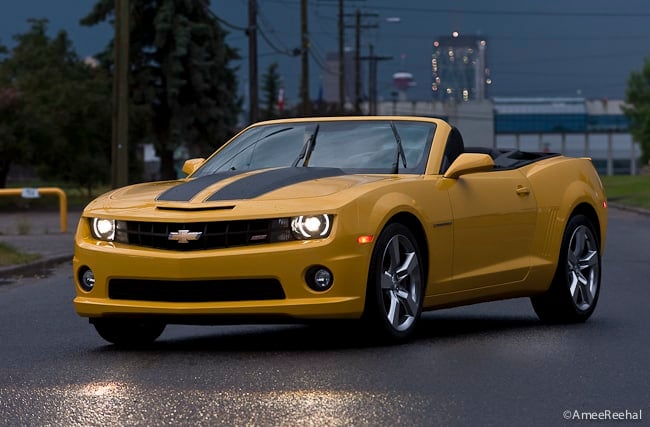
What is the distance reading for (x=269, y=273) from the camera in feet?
27.3

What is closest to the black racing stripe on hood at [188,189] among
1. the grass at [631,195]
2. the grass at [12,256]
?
the grass at [12,256]

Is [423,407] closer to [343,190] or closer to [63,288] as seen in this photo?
[343,190]

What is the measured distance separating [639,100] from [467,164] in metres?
130

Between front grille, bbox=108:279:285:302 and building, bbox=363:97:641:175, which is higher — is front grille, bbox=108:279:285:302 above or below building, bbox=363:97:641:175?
above

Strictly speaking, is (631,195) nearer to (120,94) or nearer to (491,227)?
(120,94)

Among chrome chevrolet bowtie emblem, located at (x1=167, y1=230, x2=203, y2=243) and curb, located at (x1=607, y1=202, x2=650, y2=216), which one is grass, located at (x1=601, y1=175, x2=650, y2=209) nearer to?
curb, located at (x1=607, y1=202, x2=650, y2=216)

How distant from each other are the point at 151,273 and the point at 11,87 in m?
44.1

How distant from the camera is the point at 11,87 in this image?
51188mm

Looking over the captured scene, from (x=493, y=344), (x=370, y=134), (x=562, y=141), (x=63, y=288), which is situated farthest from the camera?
(x=562, y=141)

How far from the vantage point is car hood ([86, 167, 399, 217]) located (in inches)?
334

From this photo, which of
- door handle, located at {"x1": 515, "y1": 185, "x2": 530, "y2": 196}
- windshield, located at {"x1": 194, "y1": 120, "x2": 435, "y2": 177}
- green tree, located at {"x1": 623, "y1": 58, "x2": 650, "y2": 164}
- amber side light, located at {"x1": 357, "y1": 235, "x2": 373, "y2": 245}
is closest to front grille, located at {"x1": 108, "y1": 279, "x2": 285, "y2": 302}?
amber side light, located at {"x1": 357, "y1": 235, "x2": 373, "y2": 245}

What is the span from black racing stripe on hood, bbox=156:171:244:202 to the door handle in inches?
85.5

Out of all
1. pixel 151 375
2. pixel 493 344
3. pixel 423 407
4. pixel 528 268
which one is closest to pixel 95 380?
pixel 151 375

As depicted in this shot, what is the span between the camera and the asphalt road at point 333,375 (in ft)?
21.1
